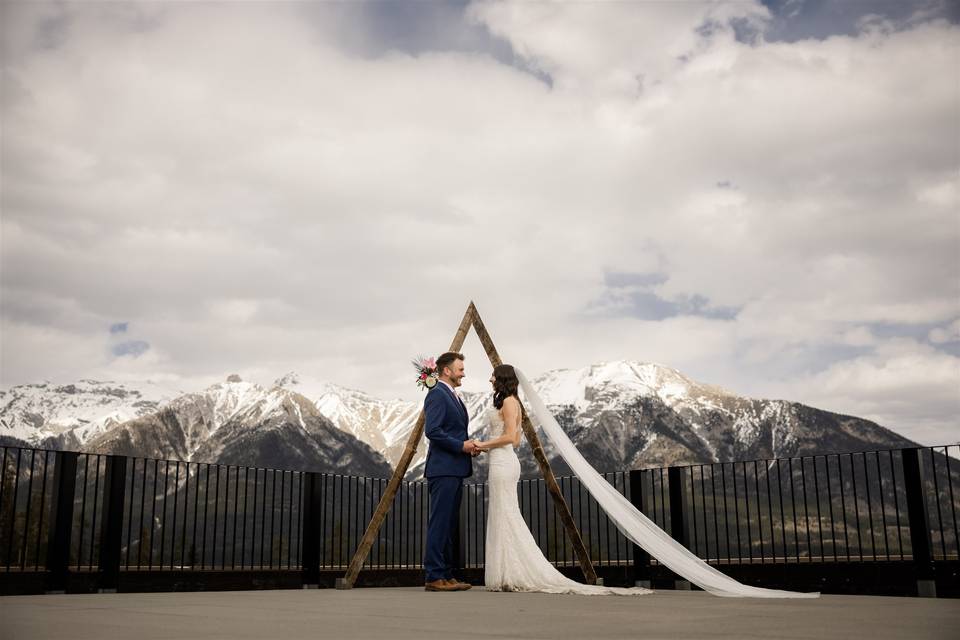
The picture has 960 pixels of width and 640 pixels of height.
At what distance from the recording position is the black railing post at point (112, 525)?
10.1 m

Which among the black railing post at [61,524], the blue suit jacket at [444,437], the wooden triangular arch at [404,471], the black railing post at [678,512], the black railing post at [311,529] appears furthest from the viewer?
the black railing post at [311,529]

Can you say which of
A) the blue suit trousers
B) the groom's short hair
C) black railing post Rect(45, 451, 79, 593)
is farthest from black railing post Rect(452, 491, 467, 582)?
black railing post Rect(45, 451, 79, 593)

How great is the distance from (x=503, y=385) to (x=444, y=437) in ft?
3.62

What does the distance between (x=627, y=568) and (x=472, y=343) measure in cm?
382

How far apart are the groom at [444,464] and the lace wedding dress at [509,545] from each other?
37 cm

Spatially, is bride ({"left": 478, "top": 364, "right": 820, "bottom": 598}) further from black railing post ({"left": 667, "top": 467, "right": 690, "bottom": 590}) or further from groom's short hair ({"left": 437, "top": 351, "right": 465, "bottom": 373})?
black railing post ({"left": 667, "top": 467, "right": 690, "bottom": 590})

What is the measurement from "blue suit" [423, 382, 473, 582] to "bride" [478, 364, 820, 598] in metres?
0.36

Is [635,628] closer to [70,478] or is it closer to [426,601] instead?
[426,601]

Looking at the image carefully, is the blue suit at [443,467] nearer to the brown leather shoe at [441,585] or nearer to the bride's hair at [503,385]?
the brown leather shoe at [441,585]

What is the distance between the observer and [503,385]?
1055 centimetres

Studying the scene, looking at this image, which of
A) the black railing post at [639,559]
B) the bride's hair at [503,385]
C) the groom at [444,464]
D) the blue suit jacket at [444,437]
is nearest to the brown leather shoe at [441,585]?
the groom at [444,464]

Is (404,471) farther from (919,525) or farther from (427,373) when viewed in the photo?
(919,525)

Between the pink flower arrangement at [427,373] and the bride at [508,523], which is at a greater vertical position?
the pink flower arrangement at [427,373]

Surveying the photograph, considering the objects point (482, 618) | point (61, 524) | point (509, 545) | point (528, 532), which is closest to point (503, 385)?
point (528, 532)
